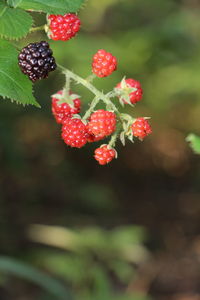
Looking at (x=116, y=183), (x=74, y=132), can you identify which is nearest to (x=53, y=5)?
(x=74, y=132)

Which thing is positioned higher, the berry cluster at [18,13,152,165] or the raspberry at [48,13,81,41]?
the raspberry at [48,13,81,41]

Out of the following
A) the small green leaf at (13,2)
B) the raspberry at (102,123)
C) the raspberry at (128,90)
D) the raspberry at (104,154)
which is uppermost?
the small green leaf at (13,2)

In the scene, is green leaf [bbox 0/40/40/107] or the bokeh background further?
the bokeh background

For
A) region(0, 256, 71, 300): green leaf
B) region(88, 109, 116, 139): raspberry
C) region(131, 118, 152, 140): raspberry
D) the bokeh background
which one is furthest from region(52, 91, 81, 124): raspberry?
the bokeh background

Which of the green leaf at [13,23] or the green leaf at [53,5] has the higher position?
the green leaf at [53,5]

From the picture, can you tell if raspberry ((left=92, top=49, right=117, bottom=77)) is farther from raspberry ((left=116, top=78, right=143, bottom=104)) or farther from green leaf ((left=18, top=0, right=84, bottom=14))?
green leaf ((left=18, top=0, right=84, bottom=14))

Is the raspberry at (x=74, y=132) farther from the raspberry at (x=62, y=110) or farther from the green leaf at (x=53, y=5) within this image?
the green leaf at (x=53, y=5)

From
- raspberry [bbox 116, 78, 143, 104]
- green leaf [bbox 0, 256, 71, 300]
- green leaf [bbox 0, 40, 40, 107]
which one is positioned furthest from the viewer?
green leaf [bbox 0, 256, 71, 300]

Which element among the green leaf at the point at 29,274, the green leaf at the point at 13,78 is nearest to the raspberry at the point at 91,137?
the green leaf at the point at 13,78
